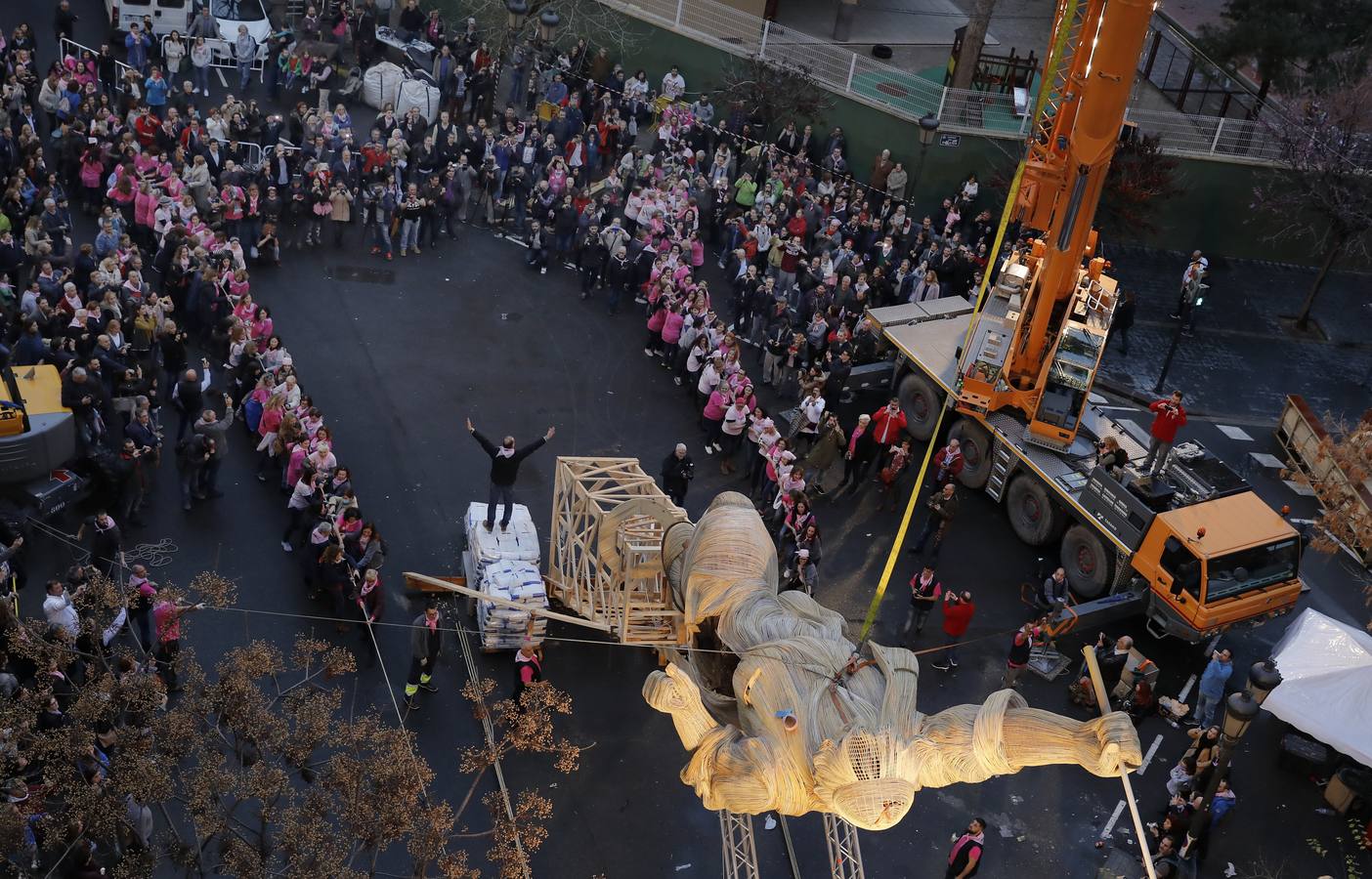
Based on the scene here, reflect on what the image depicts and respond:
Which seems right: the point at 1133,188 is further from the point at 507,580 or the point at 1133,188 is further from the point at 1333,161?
the point at 507,580

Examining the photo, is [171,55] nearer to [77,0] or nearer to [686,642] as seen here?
[77,0]

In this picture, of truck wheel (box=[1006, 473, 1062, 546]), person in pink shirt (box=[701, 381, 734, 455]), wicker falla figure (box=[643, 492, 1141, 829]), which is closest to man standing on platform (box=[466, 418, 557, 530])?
person in pink shirt (box=[701, 381, 734, 455])

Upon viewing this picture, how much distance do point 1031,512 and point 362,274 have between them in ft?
44.8

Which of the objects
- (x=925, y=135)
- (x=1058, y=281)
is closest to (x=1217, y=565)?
(x=1058, y=281)

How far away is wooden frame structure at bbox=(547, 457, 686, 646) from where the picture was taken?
18547 mm

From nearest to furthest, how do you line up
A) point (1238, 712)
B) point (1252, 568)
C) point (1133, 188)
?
point (1238, 712)
point (1252, 568)
point (1133, 188)

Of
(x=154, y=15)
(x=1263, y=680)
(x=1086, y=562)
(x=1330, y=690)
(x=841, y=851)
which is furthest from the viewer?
(x=154, y=15)

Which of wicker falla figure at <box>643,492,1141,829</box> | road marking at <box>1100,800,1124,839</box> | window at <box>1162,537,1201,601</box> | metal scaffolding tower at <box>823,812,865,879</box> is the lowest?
road marking at <box>1100,800,1124,839</box>

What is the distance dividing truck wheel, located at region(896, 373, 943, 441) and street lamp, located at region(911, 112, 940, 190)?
283 inches

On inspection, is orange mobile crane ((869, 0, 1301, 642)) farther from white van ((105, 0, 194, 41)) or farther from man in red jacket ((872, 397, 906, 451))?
white van ((105, 0, 194, 41))

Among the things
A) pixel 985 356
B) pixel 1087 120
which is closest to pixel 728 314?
pixel 985 356

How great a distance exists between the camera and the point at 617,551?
18.8 m

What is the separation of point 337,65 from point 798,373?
15493 mm

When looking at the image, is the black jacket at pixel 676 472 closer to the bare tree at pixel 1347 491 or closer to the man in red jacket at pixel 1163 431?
the man in red jacket at pixel 1163 431
